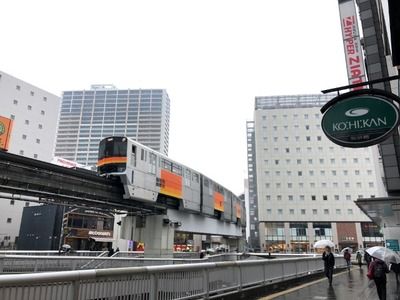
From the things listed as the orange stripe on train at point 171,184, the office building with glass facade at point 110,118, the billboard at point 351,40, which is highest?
the office building with glass facade at point 110,118

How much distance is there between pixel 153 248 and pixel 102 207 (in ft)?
18.3

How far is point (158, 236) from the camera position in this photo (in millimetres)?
28203

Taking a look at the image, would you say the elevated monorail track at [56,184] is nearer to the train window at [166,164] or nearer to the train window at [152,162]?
the train window at [152,162]

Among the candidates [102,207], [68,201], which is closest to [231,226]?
[102,207]

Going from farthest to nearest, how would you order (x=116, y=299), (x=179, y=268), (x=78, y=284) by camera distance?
(x=179, y=268), (x=116, y=299), (x=78, y=284)

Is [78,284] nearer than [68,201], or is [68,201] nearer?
[78,284]

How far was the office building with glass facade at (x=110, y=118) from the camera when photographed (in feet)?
502

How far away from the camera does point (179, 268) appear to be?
7652 millimetres

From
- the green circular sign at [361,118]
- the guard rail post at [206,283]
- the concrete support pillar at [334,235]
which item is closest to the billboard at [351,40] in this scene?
the green circular sign at [361,118]

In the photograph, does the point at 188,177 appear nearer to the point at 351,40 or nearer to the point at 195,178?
the point at 195,178

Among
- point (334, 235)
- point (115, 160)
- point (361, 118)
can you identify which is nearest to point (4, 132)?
point (115, 160)

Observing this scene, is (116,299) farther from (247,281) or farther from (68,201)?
(68,201)

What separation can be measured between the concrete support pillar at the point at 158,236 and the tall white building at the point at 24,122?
38.6 metres

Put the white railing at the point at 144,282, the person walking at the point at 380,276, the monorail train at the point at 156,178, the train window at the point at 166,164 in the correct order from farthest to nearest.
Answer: the train window at the point at 166,164, the monorail train at the point at 156,178, the person walking at the point at 380,276, the white railing at the point at 144,282
